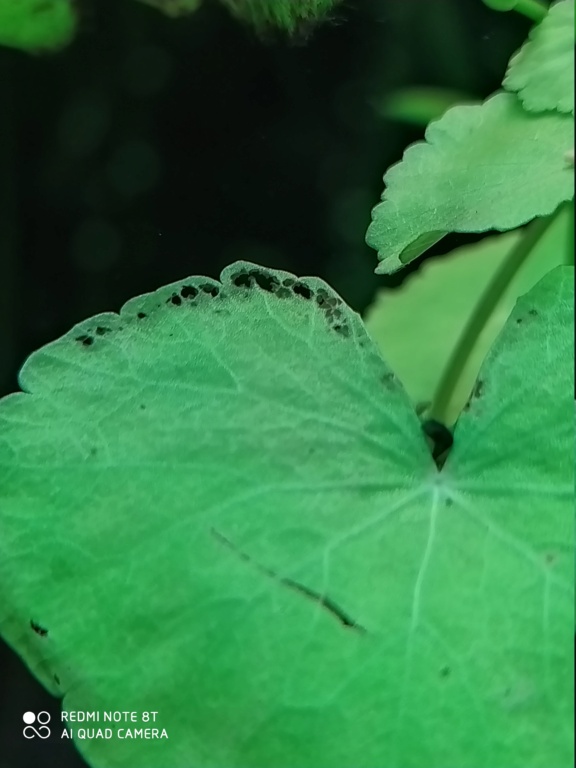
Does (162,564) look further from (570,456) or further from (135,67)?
(135,67)

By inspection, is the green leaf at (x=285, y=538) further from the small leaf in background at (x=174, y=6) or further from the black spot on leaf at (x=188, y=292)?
the small leaf in background at (x=174, y=6)

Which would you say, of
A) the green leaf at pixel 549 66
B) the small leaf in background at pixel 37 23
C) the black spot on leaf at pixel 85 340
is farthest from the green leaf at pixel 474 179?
the small leaf in background at pixel 37 23

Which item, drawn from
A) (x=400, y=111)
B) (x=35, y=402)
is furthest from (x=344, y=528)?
(x=400, y=111)

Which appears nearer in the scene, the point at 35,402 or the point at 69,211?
the point at 35,402

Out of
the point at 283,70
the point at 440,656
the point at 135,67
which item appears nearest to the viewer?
the point at 440,656

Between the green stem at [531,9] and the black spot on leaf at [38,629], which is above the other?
the green stem at [531,9]

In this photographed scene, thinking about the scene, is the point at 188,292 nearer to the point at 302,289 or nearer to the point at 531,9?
the point at 302,289

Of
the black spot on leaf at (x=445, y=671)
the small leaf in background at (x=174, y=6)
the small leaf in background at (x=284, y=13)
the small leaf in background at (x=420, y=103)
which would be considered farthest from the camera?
the small leaf in background at (x=420, y=103)
